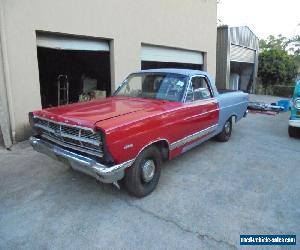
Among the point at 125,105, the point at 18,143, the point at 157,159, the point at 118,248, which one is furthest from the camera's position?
the point at 18,143

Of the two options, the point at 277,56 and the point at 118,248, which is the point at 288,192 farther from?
the point at 277,56

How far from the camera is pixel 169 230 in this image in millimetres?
3082

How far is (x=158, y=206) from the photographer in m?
3.57

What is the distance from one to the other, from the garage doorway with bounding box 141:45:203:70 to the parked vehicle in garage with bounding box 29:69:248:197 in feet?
14.1

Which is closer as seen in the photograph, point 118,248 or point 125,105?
point 118,248

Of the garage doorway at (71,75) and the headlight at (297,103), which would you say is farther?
the garage doorway at (71,75)

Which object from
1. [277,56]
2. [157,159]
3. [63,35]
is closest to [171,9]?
[63,35]

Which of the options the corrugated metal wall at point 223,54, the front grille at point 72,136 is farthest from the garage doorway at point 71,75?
the corrugated metal wall at point 223,54

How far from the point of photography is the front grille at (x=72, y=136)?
3.27m

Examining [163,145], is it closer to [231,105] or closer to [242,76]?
[231,105]

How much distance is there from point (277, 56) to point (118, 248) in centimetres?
2091

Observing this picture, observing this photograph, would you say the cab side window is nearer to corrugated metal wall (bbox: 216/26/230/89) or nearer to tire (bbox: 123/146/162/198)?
tire (bbox: 123/146/162/198)

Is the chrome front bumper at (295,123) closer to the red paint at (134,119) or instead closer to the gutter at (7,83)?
the red paint at (134,119)

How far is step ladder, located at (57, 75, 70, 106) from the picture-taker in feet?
31.8
